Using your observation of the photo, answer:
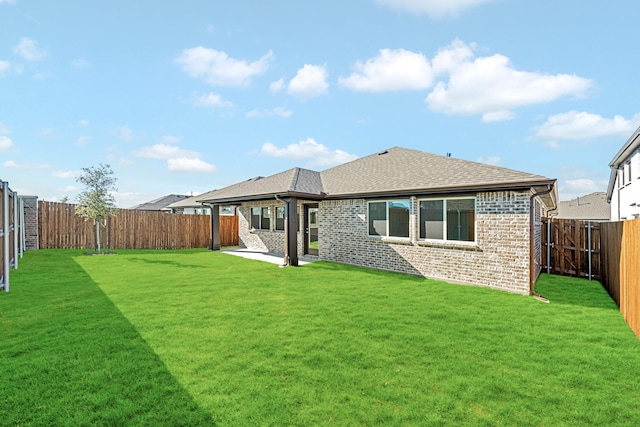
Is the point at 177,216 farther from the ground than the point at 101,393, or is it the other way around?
the point at 177,216

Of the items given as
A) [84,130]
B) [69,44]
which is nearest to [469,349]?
[69,44]

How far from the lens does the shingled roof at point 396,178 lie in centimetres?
884

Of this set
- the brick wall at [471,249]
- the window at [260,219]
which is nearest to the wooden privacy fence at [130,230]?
the window at [260,219]

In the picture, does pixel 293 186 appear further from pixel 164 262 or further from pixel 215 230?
pixel 215 230

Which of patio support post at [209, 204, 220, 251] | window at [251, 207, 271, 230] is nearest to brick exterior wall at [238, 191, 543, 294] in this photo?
window at [251, 207, 271, 230]

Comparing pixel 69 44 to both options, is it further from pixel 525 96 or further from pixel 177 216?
pixel 525 96

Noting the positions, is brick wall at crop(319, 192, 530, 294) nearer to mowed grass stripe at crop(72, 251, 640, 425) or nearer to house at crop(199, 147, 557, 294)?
house at crop(199, 147, 557, 294)

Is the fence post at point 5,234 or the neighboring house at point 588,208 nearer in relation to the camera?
the fence post at point 5,234

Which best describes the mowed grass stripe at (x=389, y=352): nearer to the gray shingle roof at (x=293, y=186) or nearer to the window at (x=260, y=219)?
the gray shingle roof at (x=293, y=186)

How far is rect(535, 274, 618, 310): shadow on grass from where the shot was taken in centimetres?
752

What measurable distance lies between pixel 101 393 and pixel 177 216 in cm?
1758

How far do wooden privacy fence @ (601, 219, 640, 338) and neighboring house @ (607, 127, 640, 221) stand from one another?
8812 millimetres

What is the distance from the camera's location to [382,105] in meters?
15.8

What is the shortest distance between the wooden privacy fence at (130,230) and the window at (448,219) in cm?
1496
